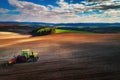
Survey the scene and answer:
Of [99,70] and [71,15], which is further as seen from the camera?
[71,15]

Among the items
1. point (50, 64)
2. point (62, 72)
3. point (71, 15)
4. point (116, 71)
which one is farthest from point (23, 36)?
point (116, 71)

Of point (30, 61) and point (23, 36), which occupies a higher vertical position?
point (23, 36)

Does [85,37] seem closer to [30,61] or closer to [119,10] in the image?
[119,10]

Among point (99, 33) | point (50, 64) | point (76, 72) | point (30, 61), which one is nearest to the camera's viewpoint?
point (76, 72)

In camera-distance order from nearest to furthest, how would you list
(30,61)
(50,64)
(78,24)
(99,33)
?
(50,64) → (30,61) → (78,24) → (99,33)

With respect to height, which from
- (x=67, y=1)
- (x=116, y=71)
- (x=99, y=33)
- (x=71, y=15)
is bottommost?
(x=116, y=71)

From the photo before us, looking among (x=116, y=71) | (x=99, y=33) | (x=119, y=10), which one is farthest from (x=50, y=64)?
(x=119, y=10)
